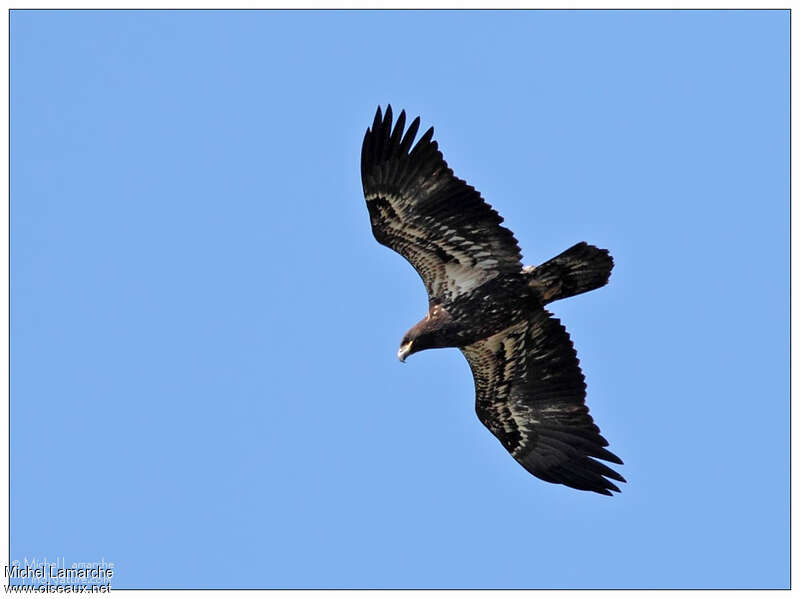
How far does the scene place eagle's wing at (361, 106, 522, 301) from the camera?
18156 mm

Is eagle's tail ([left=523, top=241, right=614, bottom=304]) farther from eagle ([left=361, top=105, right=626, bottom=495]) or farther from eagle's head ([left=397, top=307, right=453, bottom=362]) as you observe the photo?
eagle's head ([left=397, top=307, right=453, bottom=362])

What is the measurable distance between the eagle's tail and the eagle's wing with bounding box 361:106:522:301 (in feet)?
1.20

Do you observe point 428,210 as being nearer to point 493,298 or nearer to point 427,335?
point 493,298

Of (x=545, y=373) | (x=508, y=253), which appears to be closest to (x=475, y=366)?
(x=545, y=373)

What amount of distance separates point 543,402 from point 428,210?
3.29m

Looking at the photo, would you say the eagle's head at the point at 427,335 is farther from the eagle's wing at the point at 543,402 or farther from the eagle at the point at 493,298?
the eagle's wing at the point at 543,402

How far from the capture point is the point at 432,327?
19078 millimetres

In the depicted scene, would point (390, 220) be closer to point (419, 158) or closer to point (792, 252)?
point (419, 158)

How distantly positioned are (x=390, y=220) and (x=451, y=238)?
2.54ft

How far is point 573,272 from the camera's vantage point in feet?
59.6

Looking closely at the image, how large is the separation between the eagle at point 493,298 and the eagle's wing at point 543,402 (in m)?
0.01

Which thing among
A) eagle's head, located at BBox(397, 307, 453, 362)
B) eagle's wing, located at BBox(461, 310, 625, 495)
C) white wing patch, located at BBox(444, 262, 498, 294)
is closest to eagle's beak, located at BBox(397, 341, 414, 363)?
eagle's head, located at BBox(397, 307, 453, 362)

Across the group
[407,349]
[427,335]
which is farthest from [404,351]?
[427,335]

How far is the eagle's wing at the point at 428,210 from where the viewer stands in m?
18.2
